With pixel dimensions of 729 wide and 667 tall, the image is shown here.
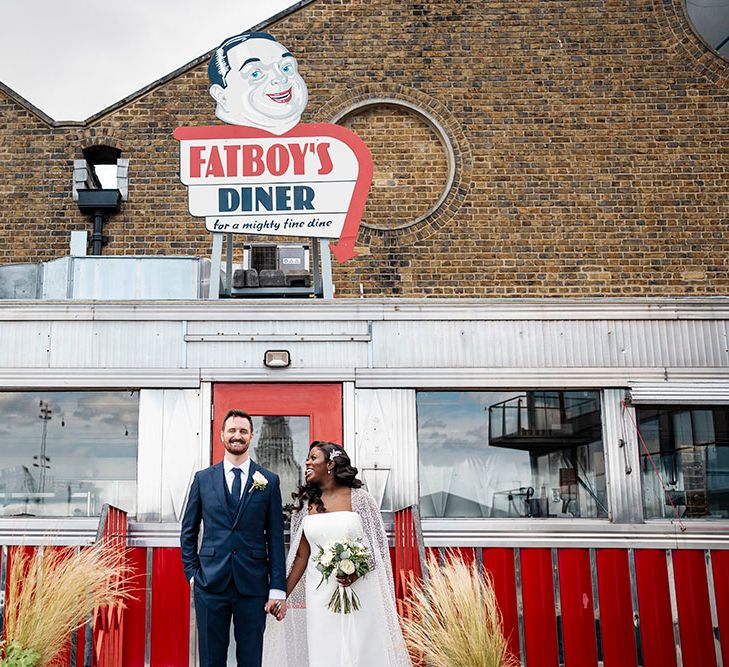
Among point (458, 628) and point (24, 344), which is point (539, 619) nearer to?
point (458, 628)

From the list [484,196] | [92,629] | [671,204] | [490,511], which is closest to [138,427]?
[92,629]

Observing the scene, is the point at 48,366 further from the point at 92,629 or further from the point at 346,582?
the point at 346,582

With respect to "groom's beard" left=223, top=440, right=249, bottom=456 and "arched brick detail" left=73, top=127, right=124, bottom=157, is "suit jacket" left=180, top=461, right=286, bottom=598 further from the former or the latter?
"arched brick detail" left=73, top=127, right=124, bottom=157

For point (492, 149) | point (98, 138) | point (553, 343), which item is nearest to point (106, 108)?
point (98, 138)

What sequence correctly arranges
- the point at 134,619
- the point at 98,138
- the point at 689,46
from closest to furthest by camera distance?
the point at 134,619
the point at 98,138
the point at 689,46

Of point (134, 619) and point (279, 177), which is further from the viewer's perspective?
point (279, 177)

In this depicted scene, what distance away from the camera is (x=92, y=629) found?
5.56 metres

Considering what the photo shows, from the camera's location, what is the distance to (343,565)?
18.3ft

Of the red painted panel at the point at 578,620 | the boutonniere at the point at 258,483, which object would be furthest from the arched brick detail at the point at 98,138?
the red painted panel at the point at 578,620

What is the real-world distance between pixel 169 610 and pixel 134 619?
238 mm

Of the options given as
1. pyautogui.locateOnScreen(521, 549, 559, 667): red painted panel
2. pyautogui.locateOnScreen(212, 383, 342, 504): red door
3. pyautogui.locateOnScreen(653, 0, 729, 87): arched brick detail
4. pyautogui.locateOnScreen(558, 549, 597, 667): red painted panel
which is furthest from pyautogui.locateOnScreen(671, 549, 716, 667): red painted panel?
pyautogui.locateOnScreen(653, 0, 729, 87): arched brick detail

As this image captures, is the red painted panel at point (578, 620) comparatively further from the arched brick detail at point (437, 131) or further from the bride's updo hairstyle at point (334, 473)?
the arched brick detail at point (437, 131)

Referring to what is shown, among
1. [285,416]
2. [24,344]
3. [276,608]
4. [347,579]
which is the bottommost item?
[276,608]

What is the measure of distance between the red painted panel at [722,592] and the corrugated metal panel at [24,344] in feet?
16.8
